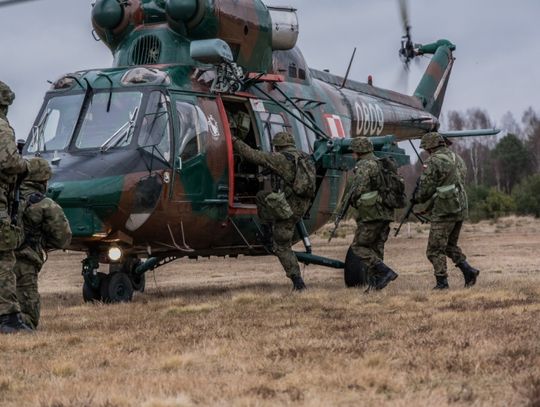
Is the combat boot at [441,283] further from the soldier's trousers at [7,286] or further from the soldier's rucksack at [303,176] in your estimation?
the soldier's trousers at [7,286]

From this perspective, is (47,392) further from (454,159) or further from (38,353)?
(454,159)

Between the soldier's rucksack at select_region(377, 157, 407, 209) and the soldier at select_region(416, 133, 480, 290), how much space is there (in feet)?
0.84

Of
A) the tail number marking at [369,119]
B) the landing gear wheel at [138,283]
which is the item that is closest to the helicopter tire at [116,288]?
the landing gear wheel at [138,283]

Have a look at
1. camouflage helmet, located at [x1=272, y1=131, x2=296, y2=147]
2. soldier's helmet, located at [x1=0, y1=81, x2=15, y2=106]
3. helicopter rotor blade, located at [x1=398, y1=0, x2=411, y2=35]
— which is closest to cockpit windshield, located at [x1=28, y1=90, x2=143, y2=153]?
camouflage helmet, located at [x1=272, y1=131, x2=296, y2=147]

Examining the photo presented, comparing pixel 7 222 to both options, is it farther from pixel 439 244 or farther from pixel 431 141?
pixel 431 141

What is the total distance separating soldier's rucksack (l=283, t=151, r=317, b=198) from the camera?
458 inches

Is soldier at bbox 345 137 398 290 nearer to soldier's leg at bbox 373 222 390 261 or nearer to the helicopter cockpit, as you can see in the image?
soldier's leg at bbox 373 222 390 261

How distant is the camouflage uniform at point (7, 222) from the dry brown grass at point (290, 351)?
14.3 inches

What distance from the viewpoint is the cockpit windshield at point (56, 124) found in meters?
11.0

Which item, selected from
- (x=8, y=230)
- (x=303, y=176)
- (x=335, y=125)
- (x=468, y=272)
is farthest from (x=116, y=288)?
(x=335, y=125)

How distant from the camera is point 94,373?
20.0 feet

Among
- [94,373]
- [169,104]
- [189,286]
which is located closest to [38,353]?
[94,373]

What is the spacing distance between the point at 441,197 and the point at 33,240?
4726 mm

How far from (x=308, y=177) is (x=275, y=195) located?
0.49 meters
